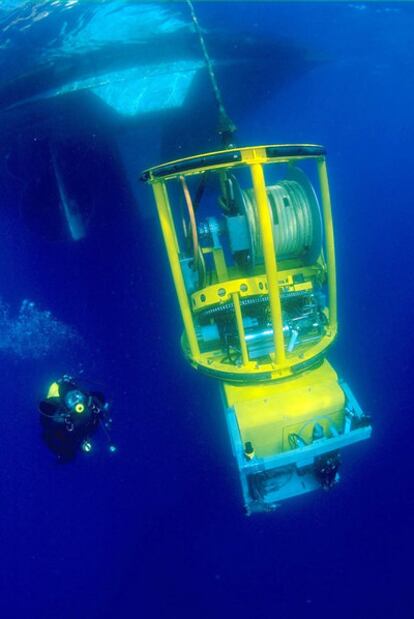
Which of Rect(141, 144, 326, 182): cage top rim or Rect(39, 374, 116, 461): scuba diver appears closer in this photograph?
Rect(141, 144, 326, 182): cage top rim

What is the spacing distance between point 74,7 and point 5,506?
8.61m

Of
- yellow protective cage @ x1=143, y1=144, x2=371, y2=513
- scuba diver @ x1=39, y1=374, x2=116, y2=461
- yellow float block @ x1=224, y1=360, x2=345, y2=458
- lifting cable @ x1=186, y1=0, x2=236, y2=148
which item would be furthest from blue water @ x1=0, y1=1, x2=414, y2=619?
yellow float block @ x1=224, y1=360, x2=345, y2=458

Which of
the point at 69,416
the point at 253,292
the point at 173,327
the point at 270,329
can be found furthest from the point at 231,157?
the point at 173,327

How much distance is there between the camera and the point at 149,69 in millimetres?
6234

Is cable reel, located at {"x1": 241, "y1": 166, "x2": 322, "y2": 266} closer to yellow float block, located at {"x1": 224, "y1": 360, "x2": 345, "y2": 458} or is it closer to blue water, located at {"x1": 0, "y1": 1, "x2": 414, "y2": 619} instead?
yellow float block, located at {"x1": 224, "y1": 360, "x2": 345, "y2": 458}

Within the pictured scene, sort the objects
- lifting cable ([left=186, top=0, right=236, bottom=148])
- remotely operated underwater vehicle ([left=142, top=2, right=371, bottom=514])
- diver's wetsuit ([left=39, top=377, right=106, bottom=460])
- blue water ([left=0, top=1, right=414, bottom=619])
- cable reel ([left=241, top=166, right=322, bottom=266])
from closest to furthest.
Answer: remotely operated underwater vehicle ([left=142, top=2, right=371, bottom=514])
cable reel ([left=241, top=166, right=322, bottom=266])
lifting cable ([left=186, top=0, right=236, bottom=148])
diver's wetsuit ([left=39, top=377, right=106, bottom=460])
blue water ([left=0, top=1, right=414, bottom=619])

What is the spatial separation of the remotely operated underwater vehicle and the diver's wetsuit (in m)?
1.53

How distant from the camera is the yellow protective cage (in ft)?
9.84

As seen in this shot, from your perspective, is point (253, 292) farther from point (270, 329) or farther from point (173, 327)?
point (173, 327)

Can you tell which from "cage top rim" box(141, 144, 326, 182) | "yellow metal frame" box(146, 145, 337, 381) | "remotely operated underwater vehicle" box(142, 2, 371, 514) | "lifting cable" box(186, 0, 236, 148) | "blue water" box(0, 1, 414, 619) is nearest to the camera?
"cage top rim" box(141, 144, 326, 182)

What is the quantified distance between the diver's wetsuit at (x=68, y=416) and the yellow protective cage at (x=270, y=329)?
5.07 feet

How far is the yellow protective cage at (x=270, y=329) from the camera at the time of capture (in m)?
3.00

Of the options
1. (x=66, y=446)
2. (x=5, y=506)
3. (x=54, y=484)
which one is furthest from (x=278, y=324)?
(x=5, y=506)

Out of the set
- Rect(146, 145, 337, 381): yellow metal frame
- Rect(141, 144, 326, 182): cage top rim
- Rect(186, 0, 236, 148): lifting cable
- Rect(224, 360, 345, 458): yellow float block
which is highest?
Rect(186, 0, 236, 148): lifting cable
